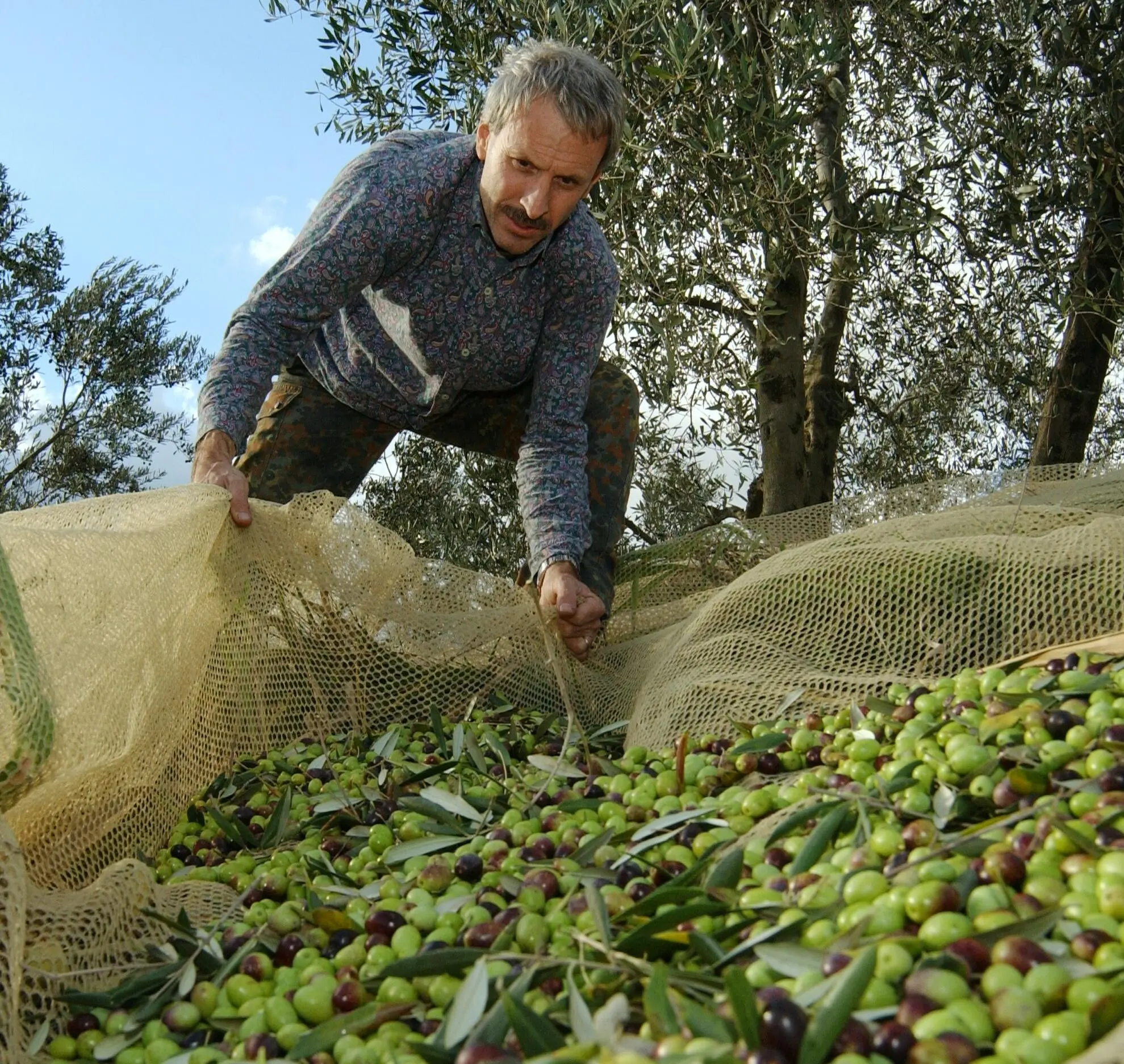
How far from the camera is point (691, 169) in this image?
395 cm

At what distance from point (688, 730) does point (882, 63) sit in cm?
385

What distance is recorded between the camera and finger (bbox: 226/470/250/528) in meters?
2.71

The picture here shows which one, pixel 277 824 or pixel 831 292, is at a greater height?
pixel 831 292

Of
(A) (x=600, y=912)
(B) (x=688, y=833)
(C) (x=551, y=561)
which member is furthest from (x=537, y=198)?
(A) (x=600, y=912)

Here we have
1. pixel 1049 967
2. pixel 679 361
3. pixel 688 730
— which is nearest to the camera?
pixel 1049 967

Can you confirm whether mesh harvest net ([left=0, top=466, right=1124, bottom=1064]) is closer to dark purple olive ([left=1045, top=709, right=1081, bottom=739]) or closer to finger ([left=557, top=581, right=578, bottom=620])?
finger ([left=557, top=581, right=578, bottom=620])

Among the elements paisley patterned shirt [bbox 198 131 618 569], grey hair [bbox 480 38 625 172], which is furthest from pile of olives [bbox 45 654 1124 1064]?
grey hair [bbox 480 38 625 172]

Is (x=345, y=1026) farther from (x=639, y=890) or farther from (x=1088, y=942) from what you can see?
(x=1088, y=942)

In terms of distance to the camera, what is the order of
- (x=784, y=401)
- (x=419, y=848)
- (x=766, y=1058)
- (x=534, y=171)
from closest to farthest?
(x=766, y=1058), (x=419, y=848), (x=534, y=171), (x=784, y=401)

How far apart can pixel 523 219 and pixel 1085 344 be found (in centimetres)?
310

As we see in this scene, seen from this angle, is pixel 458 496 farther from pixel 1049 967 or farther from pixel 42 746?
pixel 1049 967

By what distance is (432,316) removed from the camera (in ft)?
11.4

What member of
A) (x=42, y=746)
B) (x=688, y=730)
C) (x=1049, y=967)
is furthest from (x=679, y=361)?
(x=1049, y=967)

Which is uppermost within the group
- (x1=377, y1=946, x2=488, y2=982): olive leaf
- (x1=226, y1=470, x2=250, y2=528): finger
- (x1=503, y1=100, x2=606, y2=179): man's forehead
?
(x1=503, y1=100, x2=606, y2=179): man's forehead
